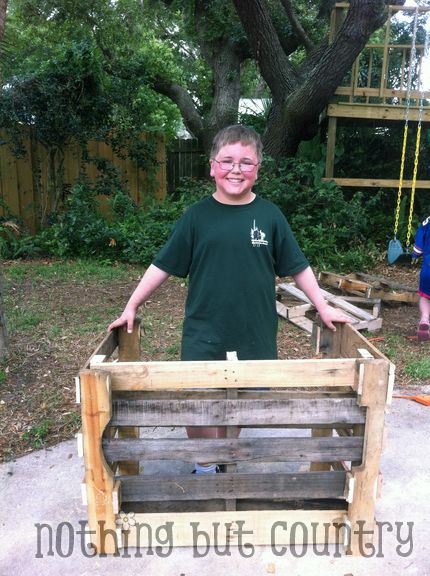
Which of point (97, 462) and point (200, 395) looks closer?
point (97, 462)

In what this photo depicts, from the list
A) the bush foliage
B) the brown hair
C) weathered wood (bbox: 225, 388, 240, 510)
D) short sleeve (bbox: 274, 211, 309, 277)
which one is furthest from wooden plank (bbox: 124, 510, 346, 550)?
the bush foliage

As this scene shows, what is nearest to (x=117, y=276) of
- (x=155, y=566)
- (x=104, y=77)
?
(x=104, y=77)

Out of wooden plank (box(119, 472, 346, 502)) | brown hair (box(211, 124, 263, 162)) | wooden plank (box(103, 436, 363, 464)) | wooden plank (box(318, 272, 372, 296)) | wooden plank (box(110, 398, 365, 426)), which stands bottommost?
wooden plank (box(318, 272, 372, 296))

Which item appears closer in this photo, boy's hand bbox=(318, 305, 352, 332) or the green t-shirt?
the green t-shirt

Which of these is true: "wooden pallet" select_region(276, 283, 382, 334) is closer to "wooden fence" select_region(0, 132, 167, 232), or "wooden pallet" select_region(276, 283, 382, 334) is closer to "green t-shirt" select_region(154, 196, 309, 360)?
"green t-shirt" select_region(154, 196, 309, 360)

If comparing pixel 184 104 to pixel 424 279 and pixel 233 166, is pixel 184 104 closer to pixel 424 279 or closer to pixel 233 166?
pixel 424 279

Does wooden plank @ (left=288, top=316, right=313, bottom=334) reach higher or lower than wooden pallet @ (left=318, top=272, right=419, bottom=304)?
lower

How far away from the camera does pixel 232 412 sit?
6.59 ft

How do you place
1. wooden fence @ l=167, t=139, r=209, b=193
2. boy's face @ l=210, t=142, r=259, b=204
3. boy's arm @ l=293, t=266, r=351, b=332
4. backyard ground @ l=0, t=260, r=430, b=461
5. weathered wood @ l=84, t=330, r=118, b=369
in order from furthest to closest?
wooden fence @ l=167, t=139, r=209, b=193 → backyard ground @ l=0, t=260, r=430, b=461 → boy's arm @ l=293, t=266, r=351, b=332 → boy's face @ l=210, t=142, r=259, b=204 → weathered wood @ l=84, t=330, r=118, b=369

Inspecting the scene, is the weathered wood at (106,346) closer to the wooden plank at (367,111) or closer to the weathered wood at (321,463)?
→ the weathered wood at (321,463)

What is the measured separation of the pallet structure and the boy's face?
2.57ft

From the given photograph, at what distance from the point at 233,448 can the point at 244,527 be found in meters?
0.44

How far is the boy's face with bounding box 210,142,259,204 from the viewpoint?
2246 mm

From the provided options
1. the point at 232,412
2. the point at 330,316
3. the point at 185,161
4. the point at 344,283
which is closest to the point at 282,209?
the point at 344,283
